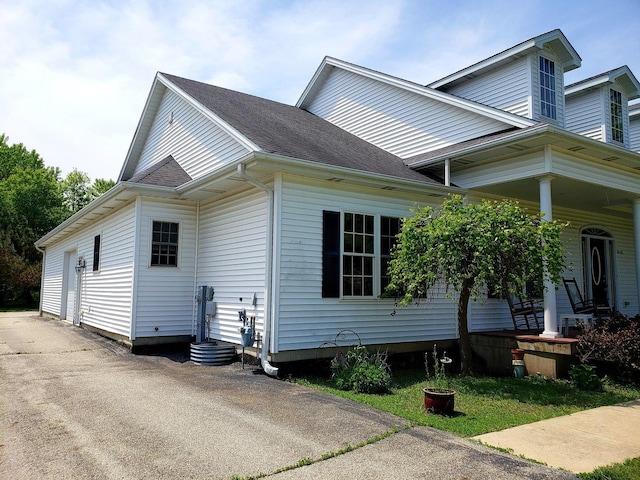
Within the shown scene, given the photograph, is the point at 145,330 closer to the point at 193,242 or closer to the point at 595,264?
the point at 193,242

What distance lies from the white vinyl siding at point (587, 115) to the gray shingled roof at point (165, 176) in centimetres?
1036

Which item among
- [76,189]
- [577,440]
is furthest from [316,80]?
[76,189]

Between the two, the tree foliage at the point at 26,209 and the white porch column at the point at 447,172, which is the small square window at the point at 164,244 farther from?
the tree foliage at the point at 26,209

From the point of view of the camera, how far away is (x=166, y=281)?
10477 millimetres

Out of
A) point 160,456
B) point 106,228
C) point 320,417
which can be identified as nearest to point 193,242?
point 106,228

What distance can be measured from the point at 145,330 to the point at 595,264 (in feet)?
40.0

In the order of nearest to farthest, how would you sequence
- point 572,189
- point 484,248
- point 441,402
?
point 441,402
point 484,248
point 572,189

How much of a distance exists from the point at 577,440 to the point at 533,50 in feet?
30.3

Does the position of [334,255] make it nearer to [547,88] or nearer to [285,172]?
[285,172]

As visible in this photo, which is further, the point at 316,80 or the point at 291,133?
the point at 316,80

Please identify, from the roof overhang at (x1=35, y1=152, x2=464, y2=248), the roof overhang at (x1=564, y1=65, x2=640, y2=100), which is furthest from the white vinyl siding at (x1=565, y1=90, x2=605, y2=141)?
the roof overhang at (x1=35, y1=152, x2=464, y2=248)

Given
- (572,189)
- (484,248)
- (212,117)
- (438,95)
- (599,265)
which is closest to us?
(484,248)

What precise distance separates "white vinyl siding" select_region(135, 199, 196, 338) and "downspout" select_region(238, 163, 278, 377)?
321cm

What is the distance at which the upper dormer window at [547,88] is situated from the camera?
11531 mm
